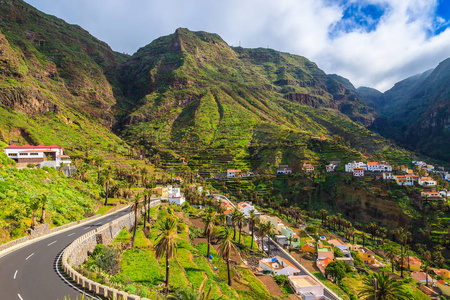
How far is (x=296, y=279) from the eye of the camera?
49.9 meters

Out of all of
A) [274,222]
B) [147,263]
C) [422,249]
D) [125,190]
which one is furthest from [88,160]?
[422,249]

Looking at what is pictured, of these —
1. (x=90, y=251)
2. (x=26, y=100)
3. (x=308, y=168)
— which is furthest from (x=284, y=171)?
(x=26, y=100)

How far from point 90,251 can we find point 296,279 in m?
39.6

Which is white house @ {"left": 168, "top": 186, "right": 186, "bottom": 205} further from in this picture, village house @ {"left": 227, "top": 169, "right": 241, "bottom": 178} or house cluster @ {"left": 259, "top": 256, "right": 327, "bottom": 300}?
village house @ {"left": 227, "top": 169, "right": 241, "bottom": 178}

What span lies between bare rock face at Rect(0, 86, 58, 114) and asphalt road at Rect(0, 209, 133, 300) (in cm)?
14811

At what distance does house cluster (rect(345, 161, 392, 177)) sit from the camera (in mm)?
126994

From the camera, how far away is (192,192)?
105625 millimetres

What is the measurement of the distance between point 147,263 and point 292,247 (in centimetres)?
5469

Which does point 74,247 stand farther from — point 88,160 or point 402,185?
point 402,185

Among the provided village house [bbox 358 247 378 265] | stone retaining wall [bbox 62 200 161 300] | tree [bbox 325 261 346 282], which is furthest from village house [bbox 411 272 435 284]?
stone retaining wall [bbox 62 200 161 300]

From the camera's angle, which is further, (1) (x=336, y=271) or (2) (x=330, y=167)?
(2) (x=330, y=167)

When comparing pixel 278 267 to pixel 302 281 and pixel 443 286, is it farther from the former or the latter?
pixel 443 286

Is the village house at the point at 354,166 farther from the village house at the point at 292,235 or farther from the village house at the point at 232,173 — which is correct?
the village house at the point at 292,235

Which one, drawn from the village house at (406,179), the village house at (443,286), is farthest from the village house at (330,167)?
the village house at (443,286)
